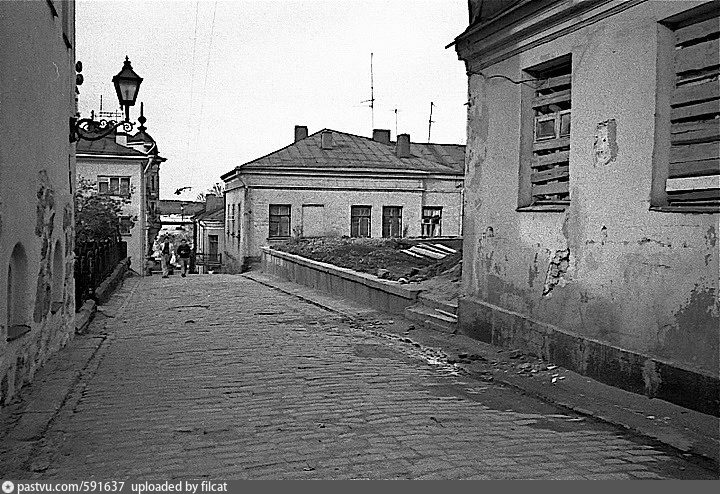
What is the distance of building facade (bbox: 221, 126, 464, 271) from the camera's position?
125ft

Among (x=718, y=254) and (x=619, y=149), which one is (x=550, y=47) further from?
(x=718, y=254)

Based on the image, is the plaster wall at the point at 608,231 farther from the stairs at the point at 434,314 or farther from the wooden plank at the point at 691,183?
the stairs at the point at 434,314

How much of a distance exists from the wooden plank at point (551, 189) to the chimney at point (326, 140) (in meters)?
31.6

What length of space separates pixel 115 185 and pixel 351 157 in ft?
45.7

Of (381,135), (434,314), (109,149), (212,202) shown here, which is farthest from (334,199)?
(434,314)

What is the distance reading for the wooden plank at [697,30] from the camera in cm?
653

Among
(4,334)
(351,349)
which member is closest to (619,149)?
(351,349)

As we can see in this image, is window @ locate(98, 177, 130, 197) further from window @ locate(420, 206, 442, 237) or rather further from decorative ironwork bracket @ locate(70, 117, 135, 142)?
decorative ironwork bracket @ locate(70, 117, 135, 142)

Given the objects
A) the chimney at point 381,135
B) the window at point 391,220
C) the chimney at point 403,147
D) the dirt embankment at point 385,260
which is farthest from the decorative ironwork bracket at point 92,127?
the chimney at point 381,135

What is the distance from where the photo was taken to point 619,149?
24.5 ft

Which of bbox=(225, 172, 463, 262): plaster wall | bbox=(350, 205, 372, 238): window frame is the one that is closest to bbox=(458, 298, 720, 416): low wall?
bbox=(225, 172, 463, 262): plaster wall

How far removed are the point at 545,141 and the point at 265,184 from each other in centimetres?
2964

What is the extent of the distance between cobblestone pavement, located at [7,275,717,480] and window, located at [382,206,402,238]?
2967cm

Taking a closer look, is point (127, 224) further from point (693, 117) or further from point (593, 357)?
point (693, 117)
